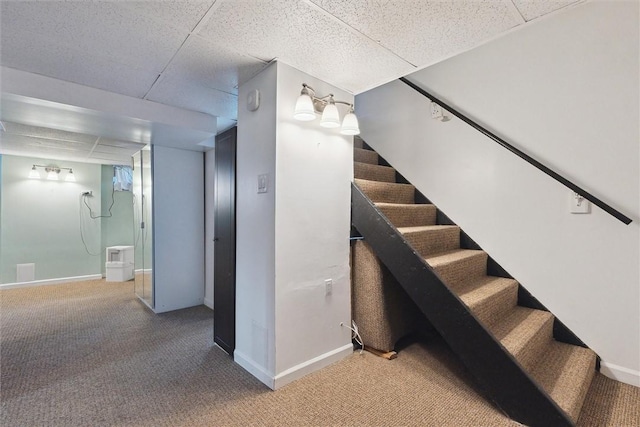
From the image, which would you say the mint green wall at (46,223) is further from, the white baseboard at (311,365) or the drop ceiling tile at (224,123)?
the white baseboard at (311,365)

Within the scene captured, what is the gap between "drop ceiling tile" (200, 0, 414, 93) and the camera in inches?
57.1

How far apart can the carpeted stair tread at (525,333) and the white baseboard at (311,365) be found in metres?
1.05

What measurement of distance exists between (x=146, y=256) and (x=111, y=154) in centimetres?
193

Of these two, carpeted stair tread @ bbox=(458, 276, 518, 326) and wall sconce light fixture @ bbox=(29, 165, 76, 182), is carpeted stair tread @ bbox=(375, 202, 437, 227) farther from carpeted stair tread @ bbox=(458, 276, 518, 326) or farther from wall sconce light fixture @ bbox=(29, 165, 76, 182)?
wall sconce light fixture @ bbox=(29, 165, 76, 182)

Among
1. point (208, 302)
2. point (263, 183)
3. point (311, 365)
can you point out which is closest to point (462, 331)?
point (311, 365)

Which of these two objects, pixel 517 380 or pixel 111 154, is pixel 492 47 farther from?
pixel 111 154

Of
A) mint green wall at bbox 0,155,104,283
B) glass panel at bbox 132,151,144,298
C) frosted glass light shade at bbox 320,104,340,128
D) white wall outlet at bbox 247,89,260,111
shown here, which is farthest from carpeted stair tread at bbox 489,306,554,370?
mint green wall at bbox 0,155,104,283

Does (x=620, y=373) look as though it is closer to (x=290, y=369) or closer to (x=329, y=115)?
(x=290, y=369)

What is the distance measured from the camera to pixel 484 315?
1964mm

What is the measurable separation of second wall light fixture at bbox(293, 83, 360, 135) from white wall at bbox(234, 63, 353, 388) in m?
0.09

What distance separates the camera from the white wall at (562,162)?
1.92 meters

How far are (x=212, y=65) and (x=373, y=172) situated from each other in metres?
1.71

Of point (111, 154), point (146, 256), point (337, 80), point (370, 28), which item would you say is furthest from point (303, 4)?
point (111, 154)

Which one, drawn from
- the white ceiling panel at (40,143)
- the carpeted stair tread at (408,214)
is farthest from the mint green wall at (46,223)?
the carpeted stair tread at (408,214)
